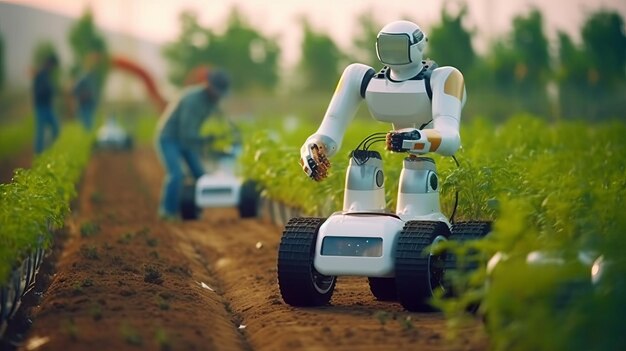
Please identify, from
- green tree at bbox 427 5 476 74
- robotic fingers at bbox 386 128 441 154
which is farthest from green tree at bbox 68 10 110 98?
robotic fingers at bbox 386 128 441 154

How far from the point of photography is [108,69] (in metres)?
61.4

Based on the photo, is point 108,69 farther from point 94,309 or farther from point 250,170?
point 94,309

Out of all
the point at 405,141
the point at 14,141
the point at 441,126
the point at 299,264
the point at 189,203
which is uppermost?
the point at 441,126

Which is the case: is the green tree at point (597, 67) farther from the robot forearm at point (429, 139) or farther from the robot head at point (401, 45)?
the robot forearm at point (429, 139)

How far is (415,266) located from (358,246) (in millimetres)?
448

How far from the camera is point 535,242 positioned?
7703mm

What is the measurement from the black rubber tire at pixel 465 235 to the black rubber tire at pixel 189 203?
28.4 ft

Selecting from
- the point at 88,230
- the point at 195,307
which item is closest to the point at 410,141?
the point at 195,307

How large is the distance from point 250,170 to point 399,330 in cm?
926

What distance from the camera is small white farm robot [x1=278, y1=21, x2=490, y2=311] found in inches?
380

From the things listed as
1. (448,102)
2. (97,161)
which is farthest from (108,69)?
(448,102)

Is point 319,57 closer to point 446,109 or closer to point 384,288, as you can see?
point 384,288

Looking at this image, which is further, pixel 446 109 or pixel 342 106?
pixel 342 106

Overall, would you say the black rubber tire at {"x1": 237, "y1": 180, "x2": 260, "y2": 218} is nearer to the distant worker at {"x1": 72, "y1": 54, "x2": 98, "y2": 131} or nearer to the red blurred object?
the distant worker at {"x1": 72, "y1": 54, "x2": 98, "y2": 131}
